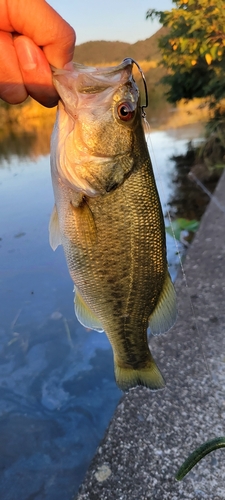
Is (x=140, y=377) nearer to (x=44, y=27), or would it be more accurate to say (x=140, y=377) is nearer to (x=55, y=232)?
(x=55, y=232)

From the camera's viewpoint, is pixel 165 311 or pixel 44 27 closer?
pixel 44 27

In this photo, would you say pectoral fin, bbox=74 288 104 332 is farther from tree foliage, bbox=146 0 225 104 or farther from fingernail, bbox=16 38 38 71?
tree foliage, bbox=146 0 225 104

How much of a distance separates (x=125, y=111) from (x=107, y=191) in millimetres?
317

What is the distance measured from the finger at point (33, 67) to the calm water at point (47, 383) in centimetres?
82

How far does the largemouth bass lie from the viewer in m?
1.46

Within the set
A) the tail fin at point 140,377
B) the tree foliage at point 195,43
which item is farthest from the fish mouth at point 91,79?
the tree foliage at point 195,43

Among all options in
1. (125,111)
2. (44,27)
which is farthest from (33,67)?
(125,111)

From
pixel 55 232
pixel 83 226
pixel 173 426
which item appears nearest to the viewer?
pixel 83 226

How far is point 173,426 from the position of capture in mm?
2150

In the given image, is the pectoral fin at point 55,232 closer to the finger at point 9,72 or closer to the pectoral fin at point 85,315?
the pectoral fin at point 85,315

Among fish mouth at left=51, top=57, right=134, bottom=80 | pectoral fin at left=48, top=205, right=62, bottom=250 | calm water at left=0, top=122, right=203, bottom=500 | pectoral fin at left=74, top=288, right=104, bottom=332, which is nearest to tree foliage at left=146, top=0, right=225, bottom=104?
calm water at left=0, top=122, right=203, bottom=500

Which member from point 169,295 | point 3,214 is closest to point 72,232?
point 169,295

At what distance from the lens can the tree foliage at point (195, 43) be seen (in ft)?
20.5

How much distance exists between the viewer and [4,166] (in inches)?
467
